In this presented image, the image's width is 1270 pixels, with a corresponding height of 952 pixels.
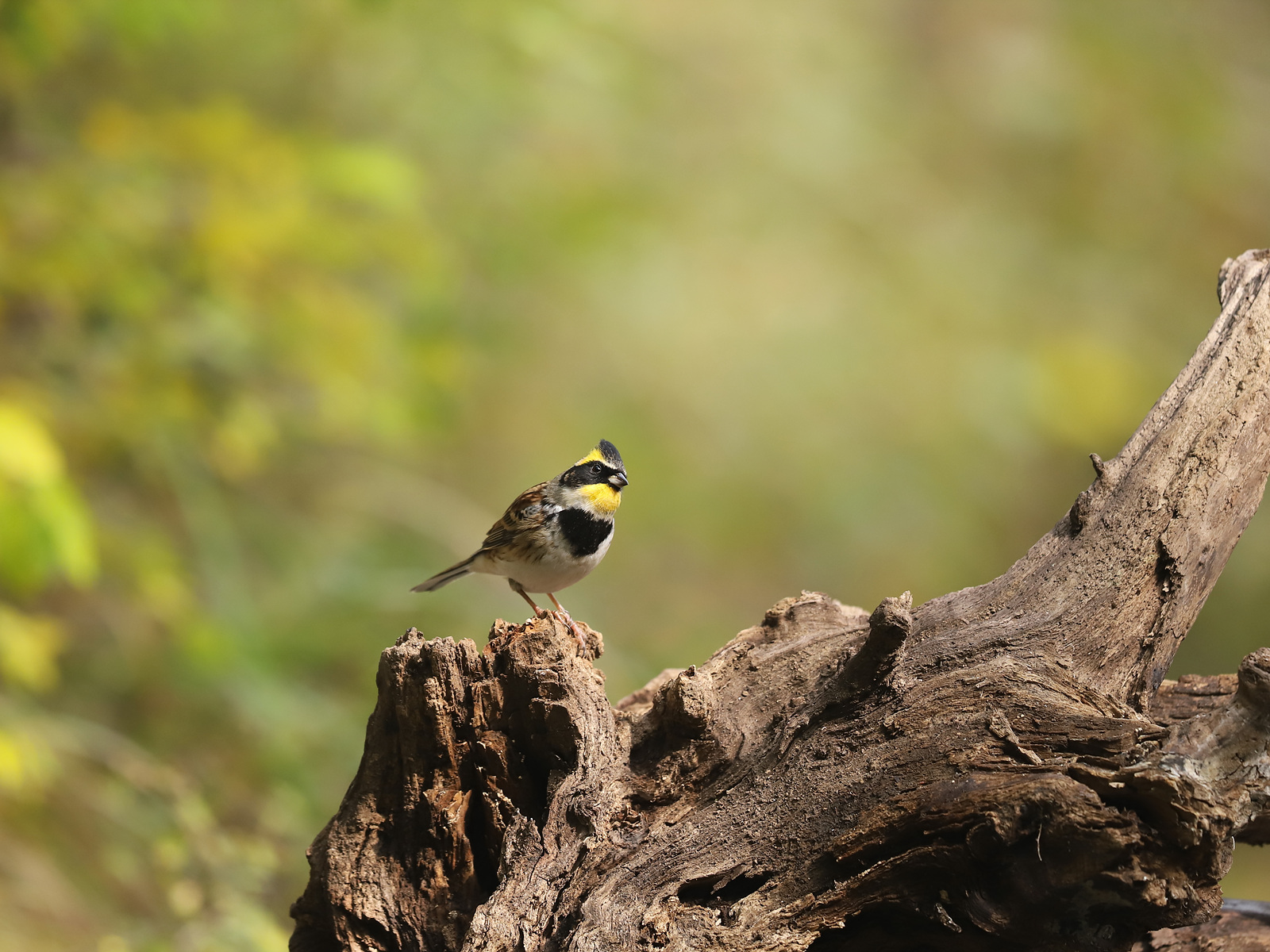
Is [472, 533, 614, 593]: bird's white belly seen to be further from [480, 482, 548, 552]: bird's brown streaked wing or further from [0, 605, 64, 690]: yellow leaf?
[0, 605, 64, 690]: yellow leaf

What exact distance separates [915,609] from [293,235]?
3831mm

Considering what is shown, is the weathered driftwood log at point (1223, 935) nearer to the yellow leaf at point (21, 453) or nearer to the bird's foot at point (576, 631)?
the bird's foot at point (576, 631)

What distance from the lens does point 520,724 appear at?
2.93 metres

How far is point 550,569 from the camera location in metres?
3.84

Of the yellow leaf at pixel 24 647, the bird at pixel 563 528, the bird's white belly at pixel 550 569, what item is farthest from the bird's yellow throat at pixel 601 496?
the yellow leaf at pixel 24 647

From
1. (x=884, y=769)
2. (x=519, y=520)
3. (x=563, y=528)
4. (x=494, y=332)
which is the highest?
(x=494, y=332)

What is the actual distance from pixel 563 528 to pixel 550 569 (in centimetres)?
16

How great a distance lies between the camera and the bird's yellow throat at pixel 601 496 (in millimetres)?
3884

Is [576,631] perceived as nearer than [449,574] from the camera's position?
Yes

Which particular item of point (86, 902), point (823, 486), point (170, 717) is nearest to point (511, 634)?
point (86, 902)

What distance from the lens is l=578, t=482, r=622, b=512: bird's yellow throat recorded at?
388 cm

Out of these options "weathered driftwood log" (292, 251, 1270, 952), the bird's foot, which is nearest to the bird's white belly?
the bird's foot

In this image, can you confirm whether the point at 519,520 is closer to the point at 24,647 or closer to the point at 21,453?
the point at 21,453

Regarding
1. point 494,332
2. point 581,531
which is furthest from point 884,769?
point 494,332
